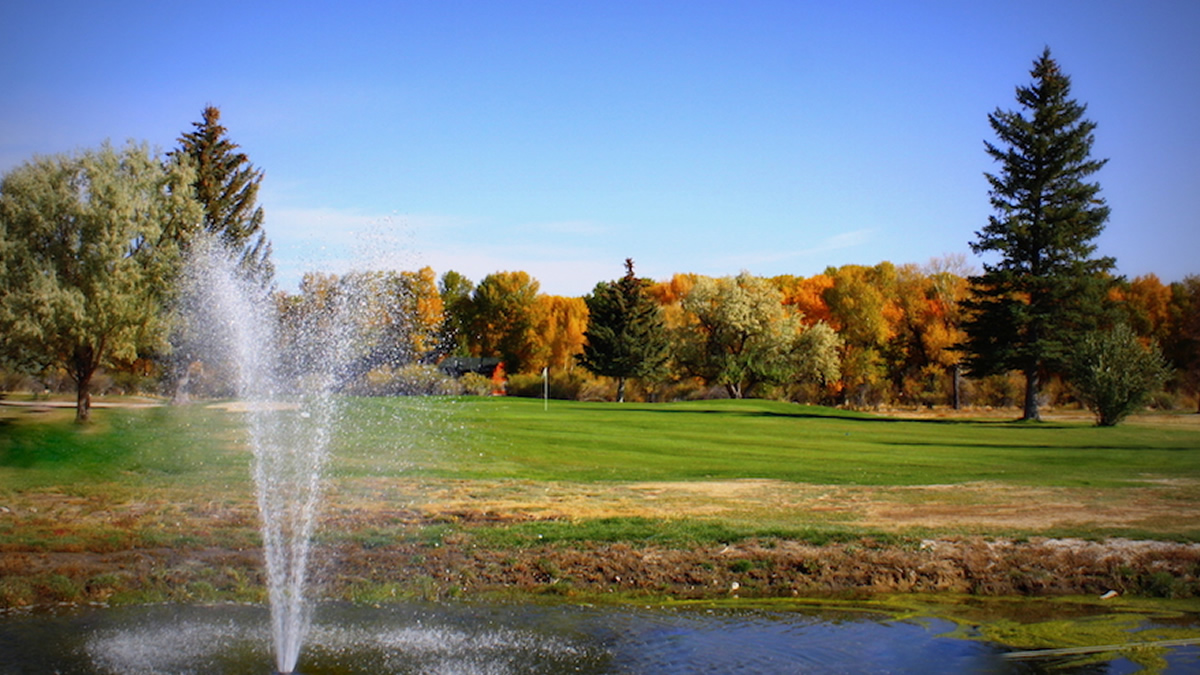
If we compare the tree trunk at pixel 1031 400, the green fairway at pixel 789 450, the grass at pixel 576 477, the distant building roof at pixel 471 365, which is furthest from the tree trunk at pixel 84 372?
the distant building roof at pixel 471 365

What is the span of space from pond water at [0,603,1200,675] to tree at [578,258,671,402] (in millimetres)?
64165

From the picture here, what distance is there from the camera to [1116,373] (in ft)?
125

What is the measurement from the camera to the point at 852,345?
9188cm

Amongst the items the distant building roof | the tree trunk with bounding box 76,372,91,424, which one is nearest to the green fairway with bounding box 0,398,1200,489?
the tree trunk with bounding box 76,372,91,424

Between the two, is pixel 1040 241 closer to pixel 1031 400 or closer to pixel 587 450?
pixel 1031 400

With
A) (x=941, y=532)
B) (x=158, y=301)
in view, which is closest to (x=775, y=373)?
(x=158, y=301)

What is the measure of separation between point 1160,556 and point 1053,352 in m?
42.0

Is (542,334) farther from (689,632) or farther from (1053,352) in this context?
(689,632)

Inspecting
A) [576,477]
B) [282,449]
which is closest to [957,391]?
[576,477]

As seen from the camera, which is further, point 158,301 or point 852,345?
point 852,345

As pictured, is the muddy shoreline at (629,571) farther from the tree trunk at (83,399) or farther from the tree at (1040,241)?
the tree at (1040,241)

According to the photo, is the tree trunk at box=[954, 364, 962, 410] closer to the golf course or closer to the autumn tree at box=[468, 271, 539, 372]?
the autumn tree at box=[468, 271, 539, 372]

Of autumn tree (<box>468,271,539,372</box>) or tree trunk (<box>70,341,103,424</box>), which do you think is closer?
tree trunk (<box>70,341,103,424</box>)

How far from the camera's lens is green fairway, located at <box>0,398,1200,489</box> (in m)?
20.2
